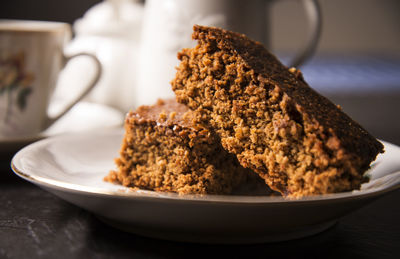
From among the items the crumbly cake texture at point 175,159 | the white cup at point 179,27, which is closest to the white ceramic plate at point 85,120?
the white cup at point 179,27

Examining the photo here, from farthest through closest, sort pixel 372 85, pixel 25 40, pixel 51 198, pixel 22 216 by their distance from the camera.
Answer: pixel 372 85 → pixel 25 40 → pixel 51 198 → pixel 22 216

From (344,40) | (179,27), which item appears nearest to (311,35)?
(179,27)

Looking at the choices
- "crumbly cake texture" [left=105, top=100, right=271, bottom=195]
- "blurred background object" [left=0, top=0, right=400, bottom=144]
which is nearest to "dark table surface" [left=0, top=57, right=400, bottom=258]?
"crumbly cake texture" [left=105, top=100, right=271, bottom=195]

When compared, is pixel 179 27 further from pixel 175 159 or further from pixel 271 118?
pixel 271 118

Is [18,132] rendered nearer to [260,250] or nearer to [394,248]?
[260,250]

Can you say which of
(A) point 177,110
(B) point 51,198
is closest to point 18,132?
(B) point 51,198

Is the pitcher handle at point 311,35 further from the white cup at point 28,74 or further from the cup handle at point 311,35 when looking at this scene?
the white cup at point 28,74
